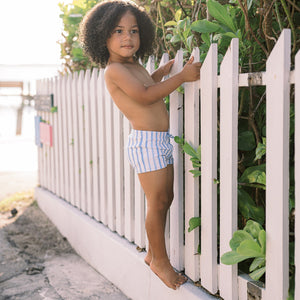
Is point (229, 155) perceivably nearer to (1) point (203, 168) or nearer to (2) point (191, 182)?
(1) point (203, 168)

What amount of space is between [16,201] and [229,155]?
4180 mm

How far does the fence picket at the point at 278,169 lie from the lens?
A: 171 cm

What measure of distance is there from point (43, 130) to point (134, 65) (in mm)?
2922

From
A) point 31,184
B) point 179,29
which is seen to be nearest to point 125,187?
point 179,29

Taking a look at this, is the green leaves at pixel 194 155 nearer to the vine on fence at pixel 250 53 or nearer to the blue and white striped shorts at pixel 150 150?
the vine on fence at pixel 250 53

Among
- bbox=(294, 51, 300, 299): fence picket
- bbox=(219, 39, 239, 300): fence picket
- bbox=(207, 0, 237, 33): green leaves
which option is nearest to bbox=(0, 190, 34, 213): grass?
bbox=(219, 39, 239, 300): fence picket

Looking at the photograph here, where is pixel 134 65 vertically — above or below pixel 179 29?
below

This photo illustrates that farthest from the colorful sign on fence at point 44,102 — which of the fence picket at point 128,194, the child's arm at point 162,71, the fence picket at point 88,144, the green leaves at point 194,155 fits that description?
the green leaves at point 194,155

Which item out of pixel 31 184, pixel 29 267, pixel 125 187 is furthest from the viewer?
pixel 31 184

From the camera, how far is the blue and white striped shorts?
7.65 feet

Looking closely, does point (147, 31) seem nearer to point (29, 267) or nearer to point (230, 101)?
point (230, 101)

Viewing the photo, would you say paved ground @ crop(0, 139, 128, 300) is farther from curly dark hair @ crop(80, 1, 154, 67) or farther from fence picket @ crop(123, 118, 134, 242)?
curly dark hair @ crop(80, 1, 154, 67)

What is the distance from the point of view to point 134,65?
2.42 meters

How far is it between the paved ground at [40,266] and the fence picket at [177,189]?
2.15 feet
